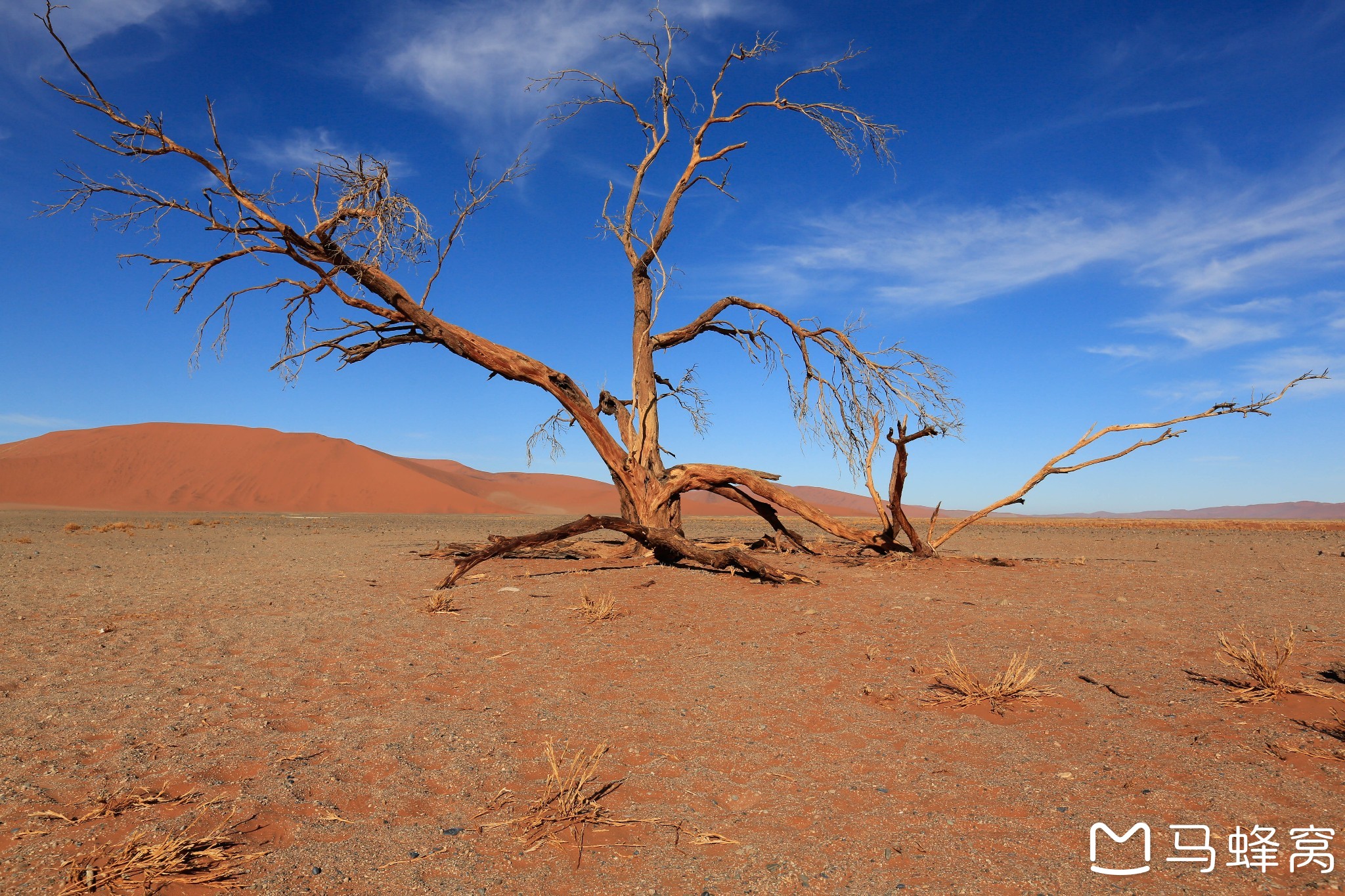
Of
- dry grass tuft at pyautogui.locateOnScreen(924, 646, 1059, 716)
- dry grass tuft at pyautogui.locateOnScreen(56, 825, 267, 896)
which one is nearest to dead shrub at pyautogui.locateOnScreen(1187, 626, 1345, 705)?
dry grass tuft at pyautogui.locateOnScreen(924, 646, 1059, 716)

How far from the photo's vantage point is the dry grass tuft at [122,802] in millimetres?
2805

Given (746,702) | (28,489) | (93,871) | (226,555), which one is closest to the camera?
(93,871)

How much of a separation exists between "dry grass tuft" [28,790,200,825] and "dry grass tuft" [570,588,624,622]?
385cm

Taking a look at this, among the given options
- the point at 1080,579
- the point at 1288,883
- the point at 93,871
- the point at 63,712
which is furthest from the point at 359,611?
the point at 1080,579

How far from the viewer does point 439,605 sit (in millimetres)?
7148

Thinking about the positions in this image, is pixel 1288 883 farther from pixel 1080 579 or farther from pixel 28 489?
pixel 28 489

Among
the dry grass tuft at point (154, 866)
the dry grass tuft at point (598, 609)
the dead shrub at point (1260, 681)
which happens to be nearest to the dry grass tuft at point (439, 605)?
the dry grass tuft at point (598, 609)

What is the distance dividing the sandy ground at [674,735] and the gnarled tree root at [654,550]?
0.36 metres

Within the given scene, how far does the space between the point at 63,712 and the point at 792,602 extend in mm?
5898

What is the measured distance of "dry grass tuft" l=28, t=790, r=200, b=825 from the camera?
2.80 metres

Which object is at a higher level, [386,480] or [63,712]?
[386,480]

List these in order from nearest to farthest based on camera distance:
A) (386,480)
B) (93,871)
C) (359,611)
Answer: (93,871), (359,611), (386,480)

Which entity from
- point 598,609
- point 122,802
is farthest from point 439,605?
point 122,802

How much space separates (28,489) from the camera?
Answer: 5438 centimetres
